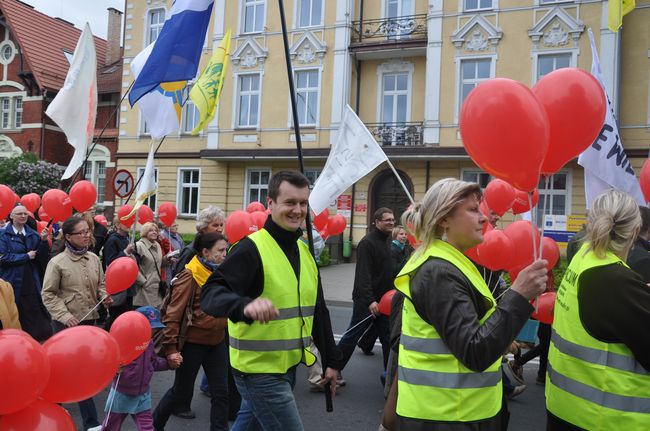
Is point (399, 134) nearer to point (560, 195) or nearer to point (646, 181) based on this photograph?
point (560, 195)

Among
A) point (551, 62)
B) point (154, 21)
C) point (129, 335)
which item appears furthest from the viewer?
point (154, 21)

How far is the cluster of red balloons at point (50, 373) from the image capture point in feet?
6.13

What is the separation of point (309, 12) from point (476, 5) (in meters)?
6.31

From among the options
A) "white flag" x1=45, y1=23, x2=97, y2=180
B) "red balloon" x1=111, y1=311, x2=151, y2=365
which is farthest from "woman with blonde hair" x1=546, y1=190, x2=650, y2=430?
"white flag" x1=45, y1=23, x2=97, y2=180

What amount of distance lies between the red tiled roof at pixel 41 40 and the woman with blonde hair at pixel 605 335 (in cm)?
3047

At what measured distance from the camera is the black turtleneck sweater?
249 centimetres

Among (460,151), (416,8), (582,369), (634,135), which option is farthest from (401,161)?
(582,369)

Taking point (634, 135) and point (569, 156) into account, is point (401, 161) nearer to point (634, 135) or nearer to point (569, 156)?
point (634, 135)

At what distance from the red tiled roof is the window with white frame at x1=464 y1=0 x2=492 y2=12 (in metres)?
21.5

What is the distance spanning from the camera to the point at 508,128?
2416 millimetres

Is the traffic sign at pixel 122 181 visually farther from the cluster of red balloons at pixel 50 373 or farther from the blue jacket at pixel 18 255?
the cluster of red balloons at pixel 50 373

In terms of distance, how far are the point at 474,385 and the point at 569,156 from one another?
55.7 inches

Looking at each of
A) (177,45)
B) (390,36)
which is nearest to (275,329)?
(177,45)

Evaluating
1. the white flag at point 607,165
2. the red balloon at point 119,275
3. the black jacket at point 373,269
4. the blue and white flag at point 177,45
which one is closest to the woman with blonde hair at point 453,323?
the red balloon at point 119,275
